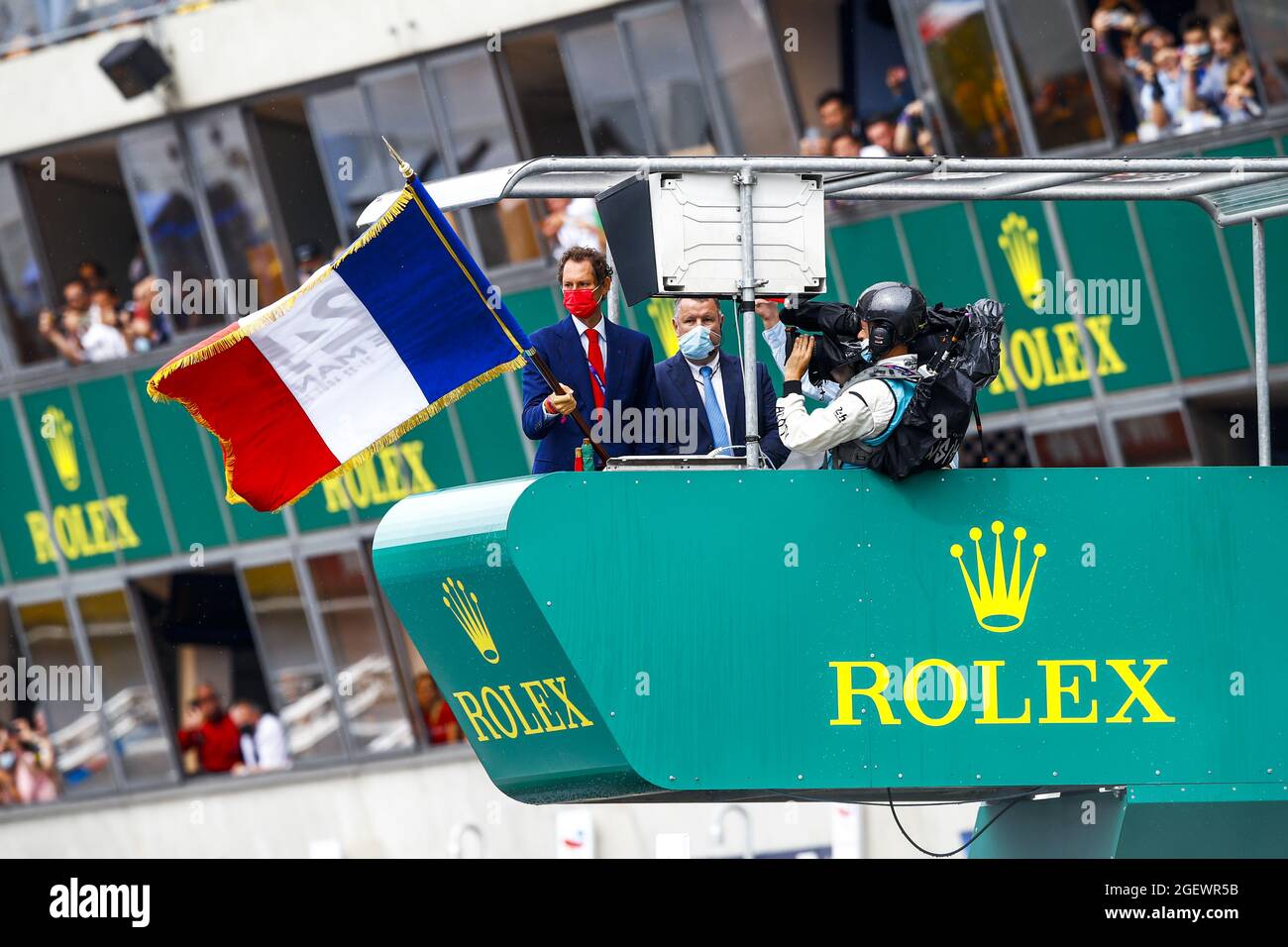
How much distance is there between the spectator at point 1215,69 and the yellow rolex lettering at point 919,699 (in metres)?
14.6

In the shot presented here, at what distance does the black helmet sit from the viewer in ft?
32.1

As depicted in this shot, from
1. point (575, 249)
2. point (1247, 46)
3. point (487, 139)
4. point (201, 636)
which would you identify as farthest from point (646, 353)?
point (201, 636)

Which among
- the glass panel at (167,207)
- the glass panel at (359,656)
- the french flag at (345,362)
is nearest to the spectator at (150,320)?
the glass panel at (167,207)

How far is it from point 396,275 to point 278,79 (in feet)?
62.7

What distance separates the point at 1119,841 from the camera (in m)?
9.96

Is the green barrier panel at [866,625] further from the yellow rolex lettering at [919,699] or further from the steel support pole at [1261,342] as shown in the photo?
the steel support pole at [1261,342]

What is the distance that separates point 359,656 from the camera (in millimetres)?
29734

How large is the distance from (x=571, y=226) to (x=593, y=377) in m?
15.7

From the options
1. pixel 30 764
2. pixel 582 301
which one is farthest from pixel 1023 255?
pixel 30 764

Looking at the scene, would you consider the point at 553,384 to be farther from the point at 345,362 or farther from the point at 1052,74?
the point at 1052,74

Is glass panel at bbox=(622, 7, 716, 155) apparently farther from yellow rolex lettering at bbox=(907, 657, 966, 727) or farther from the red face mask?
yellow rolex lettering at bbox=(907, 657, 966, 727)

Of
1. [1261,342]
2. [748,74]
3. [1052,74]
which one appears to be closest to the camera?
[1261,342]

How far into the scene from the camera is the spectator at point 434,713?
28.6 meters
